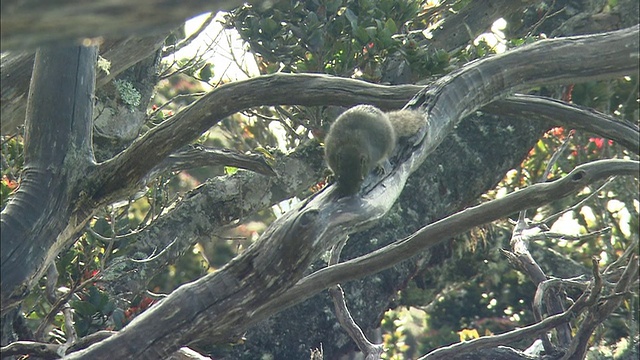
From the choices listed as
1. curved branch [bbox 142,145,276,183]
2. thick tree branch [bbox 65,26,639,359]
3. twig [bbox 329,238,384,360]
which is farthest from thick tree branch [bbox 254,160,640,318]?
curved branch [bbox 142,145,276,183]

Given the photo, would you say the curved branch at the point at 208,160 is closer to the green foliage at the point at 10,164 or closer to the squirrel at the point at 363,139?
the squirrel at the point at 363,139

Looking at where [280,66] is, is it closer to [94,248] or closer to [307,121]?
[307,121]

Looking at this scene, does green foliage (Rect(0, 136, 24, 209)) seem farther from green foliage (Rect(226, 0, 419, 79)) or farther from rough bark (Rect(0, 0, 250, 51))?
rough bark (Rect(0, 0, 250, 51))

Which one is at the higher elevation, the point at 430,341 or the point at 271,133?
the point at 271,133

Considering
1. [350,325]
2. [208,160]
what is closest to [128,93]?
[208,160]

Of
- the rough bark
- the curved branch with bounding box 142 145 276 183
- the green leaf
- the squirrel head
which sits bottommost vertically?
the squirrel head

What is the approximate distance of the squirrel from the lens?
281cm

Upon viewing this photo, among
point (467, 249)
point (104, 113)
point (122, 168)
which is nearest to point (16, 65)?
point (122, 168)

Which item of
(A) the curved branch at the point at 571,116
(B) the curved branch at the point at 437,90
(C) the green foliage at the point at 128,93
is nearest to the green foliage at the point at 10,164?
(C) the green foliage at the point at 128,93

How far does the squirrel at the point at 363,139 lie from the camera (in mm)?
2814

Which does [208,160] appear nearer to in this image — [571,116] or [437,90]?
[437,90]

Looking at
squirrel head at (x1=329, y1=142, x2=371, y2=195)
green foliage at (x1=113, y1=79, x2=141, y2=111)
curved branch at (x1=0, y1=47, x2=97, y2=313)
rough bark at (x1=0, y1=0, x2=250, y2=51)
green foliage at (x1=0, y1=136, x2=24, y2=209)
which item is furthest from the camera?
green foliage at (x1=113, y1=79, x2=141, y2=111)

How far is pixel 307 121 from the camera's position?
5.18 m

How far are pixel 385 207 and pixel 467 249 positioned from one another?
3247 mm
